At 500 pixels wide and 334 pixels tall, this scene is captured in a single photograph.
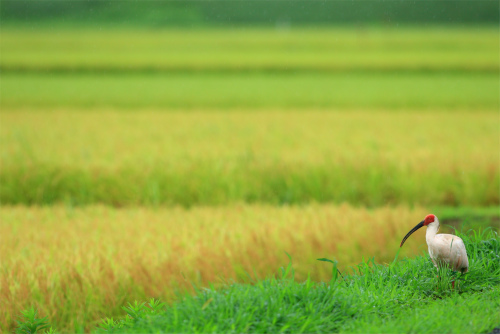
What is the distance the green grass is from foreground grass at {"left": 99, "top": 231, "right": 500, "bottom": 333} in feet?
42.9

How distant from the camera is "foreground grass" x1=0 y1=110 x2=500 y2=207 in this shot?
25.0 ft

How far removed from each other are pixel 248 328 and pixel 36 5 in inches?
4199

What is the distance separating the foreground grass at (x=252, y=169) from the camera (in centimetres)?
762

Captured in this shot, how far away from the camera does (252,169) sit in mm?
8000

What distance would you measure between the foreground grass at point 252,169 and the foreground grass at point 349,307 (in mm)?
4123

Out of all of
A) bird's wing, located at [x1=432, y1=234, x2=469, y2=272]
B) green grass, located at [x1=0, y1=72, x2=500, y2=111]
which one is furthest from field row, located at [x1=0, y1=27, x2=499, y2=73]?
bird's wing, located at [x1=432, y1=234, x2=469, y2=272]

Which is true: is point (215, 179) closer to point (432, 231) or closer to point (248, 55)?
point (432, 231)

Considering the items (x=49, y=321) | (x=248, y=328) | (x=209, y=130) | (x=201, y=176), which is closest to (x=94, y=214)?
(x=201, y=176)

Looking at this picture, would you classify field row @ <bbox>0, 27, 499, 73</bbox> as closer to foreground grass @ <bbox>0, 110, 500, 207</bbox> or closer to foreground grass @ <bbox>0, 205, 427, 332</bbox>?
foreground grass @ <bbox>0, 110, 500, 207</bbox>

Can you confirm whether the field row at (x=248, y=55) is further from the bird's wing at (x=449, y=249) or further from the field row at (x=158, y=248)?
the bird's wing at (x=449, y=249)

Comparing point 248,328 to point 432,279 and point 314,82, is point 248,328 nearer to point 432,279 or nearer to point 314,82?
point 432,279

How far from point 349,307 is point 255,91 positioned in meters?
16.7

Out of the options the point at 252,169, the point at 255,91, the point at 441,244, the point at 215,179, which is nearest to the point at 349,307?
the point at 441,244

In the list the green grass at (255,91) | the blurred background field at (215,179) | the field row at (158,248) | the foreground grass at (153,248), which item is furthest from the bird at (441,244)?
the green grass at (255,91)
